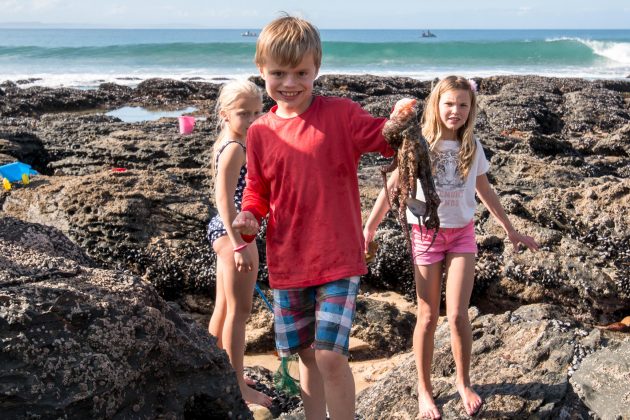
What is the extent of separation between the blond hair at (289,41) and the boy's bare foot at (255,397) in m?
1.68

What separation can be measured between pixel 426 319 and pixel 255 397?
94 centimetres

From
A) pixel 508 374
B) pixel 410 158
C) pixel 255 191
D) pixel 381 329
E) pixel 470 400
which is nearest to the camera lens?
pixel 410 158

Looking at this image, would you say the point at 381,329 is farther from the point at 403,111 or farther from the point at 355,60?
the point at 355,60

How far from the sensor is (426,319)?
10.5ft

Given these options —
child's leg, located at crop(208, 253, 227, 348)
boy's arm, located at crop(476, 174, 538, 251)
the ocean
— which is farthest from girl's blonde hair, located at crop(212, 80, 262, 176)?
the ocean

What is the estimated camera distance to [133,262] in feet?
16.0

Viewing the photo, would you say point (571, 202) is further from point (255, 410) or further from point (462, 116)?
point (255, 410)

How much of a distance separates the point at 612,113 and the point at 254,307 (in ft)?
33.9

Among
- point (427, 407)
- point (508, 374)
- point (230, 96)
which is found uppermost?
point (230, 96)

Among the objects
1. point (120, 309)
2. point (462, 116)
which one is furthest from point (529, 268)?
point (120, 309)

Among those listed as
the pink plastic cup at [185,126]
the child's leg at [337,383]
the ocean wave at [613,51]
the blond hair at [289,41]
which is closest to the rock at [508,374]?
the child's leg at [337,383]

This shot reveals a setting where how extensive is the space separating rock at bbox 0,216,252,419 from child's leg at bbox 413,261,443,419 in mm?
926

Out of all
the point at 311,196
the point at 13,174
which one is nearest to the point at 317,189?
the point at 311,196

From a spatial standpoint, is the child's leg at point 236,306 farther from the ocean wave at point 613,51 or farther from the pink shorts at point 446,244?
the ocean wave at point 613,51
